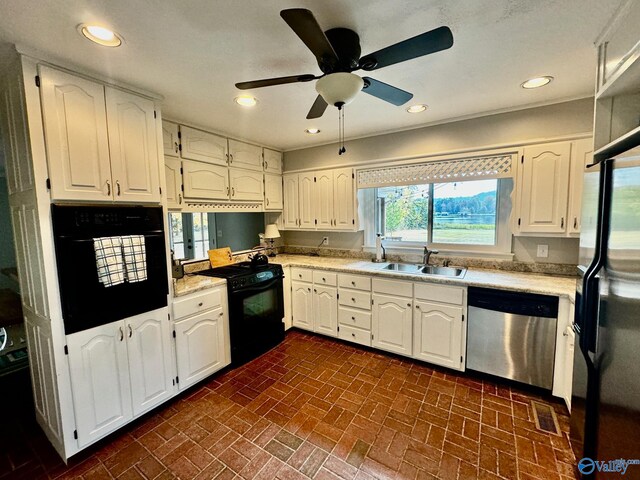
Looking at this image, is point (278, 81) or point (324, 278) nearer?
point (278, 81)

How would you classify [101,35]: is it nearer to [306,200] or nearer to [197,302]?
[197,302]

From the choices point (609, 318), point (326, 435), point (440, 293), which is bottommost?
point (326, 435)

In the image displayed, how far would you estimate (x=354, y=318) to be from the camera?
306 centimetres

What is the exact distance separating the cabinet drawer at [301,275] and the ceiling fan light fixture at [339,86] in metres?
2.18

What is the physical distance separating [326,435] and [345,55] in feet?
7.57

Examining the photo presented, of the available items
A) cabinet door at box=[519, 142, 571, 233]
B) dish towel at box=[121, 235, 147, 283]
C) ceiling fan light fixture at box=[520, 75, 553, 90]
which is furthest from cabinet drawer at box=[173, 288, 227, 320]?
ceiling fan light fixture at box=[520, 75, 553, 90]

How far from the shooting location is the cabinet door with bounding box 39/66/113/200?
5.16ft

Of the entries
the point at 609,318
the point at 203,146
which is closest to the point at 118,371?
the point at 203,146

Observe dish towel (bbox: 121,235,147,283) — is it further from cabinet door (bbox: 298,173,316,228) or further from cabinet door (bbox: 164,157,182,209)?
cabinet door (bbox: 298,173,316,228)

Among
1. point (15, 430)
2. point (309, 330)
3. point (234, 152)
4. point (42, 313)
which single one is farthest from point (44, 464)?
point (234, 152)

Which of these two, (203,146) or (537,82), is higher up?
(537,82)

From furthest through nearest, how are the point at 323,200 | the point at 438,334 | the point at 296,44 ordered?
the point at 323,200 → the point at 438,334 → the point at 296,44

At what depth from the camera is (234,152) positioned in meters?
3.19

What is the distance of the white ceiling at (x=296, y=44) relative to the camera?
124 centimetres
